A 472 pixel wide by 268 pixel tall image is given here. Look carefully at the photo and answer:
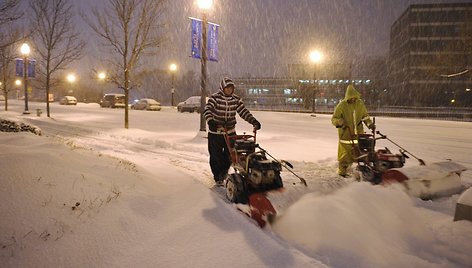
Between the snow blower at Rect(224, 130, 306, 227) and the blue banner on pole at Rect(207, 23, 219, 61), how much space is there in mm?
9221

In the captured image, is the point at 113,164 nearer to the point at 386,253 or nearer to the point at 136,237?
the point at 136,237

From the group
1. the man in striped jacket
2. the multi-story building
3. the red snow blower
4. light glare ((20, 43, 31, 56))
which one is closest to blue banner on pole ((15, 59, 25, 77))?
light glare ((20, 43, 31, 56))

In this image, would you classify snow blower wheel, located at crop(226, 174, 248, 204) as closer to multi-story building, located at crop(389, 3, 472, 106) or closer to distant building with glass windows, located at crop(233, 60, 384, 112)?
distant building with glass windows, located at crop(233, 60, 384, 112)

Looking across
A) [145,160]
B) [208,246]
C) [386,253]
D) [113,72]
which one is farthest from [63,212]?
[113,72]

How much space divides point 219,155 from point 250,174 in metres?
1.42

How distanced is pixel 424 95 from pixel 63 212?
7121 cm

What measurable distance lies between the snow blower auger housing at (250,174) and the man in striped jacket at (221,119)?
77 cm

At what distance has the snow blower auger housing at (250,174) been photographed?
4844mm

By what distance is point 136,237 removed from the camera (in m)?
3.80

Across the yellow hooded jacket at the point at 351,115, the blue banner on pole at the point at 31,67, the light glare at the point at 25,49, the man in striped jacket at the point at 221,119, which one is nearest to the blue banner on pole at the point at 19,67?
the blue banner on pole at the point at 31,67

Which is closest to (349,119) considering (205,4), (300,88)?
(205,4)

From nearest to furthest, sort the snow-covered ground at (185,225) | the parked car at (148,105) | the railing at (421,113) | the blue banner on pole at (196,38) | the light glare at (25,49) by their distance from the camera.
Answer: the snow-covered ground at (185,225)
the blue banner on pole at (196,38)
the light glare at (25,49)
the railing at (421,113)
the parked car at (148,105)

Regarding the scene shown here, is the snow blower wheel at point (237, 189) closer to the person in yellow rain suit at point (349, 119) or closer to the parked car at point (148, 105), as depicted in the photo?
the person in yellow rain suit at point (349, 119)

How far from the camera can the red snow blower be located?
18.9 feet
